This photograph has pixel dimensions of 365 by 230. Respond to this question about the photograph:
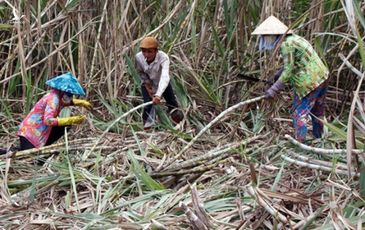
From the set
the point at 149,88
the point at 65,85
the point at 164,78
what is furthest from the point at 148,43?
the point at 65,85

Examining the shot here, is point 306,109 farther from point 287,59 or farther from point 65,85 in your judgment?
point 65,85

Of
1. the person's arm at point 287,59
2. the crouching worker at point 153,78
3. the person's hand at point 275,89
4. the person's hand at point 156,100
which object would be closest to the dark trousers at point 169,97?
the crouching worker at point 153,78

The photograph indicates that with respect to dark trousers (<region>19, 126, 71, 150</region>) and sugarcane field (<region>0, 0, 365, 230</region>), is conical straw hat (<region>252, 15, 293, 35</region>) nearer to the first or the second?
sugarcane field (<region>0, 0, 365, 230</region>)

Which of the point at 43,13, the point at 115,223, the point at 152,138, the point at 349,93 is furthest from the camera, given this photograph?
the point at 43,13

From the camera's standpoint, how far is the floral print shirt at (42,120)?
4.41m

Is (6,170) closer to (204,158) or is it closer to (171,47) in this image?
(204,158)

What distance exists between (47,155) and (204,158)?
99cm

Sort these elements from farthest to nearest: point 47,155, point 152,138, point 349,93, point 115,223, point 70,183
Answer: point 349,93
point 152,138
point 47,155
point 70,183
point 115,223

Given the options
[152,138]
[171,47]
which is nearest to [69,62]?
[171,47]

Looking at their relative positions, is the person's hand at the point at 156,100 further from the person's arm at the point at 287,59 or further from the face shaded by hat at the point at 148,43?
the person's arm at the point at 287,59

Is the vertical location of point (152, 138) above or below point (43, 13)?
below

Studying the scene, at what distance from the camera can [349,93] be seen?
4.98 m

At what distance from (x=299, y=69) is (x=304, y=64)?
56 millimetres

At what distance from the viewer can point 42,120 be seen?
176 inches
